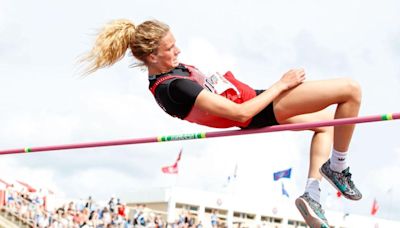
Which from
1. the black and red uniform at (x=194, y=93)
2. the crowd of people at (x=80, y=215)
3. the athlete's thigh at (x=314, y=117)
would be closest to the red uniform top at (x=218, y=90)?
the black and red uniform at (x=194, y=93)

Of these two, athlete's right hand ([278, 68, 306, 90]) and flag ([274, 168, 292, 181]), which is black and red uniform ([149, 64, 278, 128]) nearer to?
athlete's right hand ([278, 68, 306, 90])

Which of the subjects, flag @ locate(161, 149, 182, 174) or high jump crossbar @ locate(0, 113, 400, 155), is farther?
flag @ locate(161, 149, 182, 174)

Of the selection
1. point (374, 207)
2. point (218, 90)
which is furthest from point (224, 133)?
point (374, 207)

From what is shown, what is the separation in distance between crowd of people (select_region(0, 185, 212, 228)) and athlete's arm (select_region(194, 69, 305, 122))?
11.0m

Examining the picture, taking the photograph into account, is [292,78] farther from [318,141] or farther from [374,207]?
[374,207]

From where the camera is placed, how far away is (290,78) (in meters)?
4.30

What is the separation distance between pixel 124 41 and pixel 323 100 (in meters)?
1.20

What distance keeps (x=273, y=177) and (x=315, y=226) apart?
23884mm

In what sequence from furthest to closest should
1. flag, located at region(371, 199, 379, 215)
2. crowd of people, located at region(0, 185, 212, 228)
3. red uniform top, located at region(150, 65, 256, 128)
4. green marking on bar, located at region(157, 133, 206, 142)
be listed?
flag, located at region(371, 199, 379, 215), crowd of people, located at region(0, 185, 212, 228), green marking on bar, located at region(157, 133, 206, 142), red uniform top, located at region(150, 65, 256, 128)

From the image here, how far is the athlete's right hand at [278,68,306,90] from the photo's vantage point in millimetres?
4285

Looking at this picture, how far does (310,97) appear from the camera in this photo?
4305 mm

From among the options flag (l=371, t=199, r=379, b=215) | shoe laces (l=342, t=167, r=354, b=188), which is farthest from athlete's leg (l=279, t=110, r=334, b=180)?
flag (l=371, t=199, r=379, b=215)

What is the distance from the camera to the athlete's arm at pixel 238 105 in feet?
13.8

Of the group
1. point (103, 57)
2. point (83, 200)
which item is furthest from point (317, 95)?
point (83, 200)
